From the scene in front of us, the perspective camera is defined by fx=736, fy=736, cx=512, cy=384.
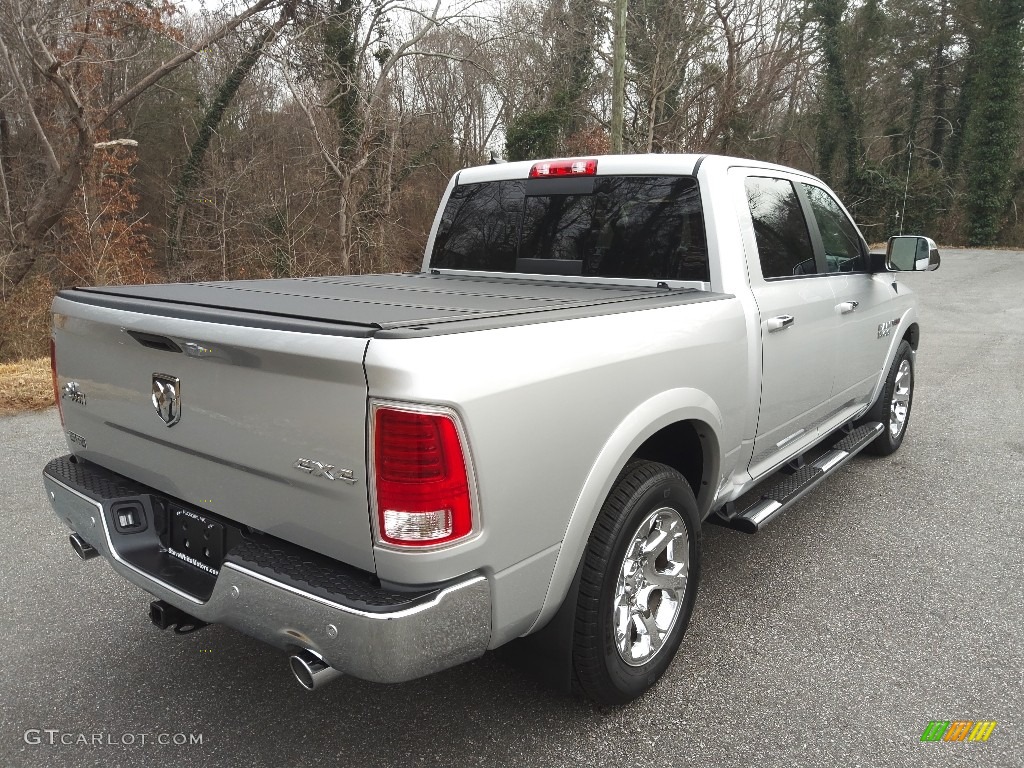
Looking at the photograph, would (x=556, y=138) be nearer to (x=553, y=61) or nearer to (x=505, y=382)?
(x=553, y=61)

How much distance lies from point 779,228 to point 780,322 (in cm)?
63

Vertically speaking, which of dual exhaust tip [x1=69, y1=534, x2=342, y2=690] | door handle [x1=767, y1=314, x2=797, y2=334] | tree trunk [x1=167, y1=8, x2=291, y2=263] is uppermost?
tree trunk [x1=167, y1=8, x2=291, y2=263]

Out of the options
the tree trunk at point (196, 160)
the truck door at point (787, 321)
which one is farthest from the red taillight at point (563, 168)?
the tree trunk at point (196, 160)

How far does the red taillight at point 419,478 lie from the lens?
1.78 metres

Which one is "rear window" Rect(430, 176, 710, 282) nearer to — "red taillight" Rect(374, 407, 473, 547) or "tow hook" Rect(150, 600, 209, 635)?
"red taillight" Rect(374, 407, 473, 547)

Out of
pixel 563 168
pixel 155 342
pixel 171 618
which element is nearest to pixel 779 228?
pixel 563 168

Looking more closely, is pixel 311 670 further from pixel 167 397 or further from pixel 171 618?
pixel 167 397

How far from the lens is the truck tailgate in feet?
6.08

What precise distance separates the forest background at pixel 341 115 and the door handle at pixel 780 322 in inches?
469

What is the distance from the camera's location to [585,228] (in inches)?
142

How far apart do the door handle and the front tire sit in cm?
94

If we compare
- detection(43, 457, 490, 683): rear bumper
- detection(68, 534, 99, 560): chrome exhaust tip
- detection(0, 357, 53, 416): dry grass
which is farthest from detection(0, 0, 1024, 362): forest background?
detection(43, 457, 490, 683): rear bumper

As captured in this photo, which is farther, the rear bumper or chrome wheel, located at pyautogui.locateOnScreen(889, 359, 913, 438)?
chrome wheel, located at pyautogui.locateOnScreen(889, 359, 913, 438)

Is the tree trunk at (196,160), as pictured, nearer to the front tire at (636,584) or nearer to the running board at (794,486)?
the running board at (794,486)
